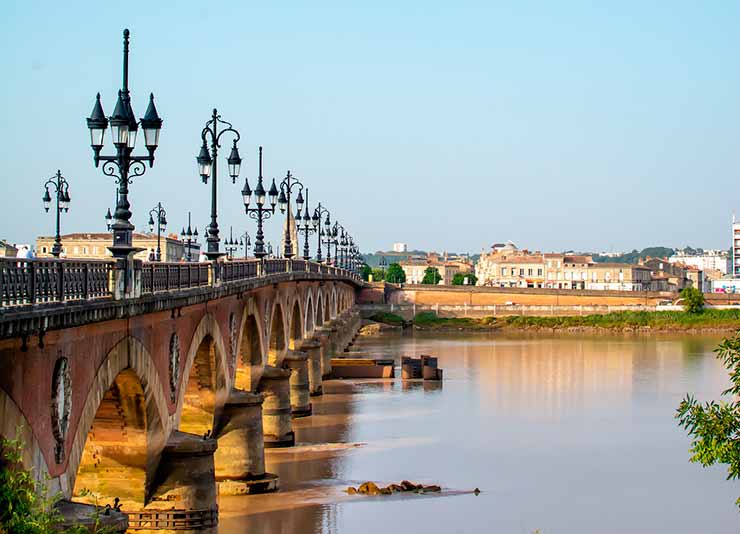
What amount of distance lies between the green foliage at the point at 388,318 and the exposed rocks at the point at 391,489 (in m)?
87.1

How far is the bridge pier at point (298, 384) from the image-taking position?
4719 centimetres

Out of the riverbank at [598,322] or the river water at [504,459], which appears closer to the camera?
the river water at [504,459]

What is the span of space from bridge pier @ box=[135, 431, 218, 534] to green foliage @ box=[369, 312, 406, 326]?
96.5m

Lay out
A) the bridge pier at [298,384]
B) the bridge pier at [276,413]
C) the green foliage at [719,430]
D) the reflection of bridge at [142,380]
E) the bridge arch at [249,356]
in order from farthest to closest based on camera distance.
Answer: the bridge pier at [298,384], the bridge pier at [276,413], the bridge arch at [249,356], the green foliage at [719,430], the reflection of bridge at [142,380]

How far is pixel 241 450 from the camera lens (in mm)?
30000

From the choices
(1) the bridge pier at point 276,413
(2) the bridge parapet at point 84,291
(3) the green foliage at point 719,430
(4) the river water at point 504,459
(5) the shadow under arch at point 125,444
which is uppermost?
(2) the bridge parapet at point 84,291

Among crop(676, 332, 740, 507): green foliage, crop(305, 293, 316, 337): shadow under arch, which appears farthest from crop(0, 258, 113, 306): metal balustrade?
crop(305, 293, 316, 337): shadow under arch

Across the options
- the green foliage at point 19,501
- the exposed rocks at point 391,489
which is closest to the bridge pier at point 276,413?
the exposed rocks at point 391,489

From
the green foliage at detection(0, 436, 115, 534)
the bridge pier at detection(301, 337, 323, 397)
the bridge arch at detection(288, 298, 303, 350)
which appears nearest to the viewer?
the green foliage at detection(0, 436, 115, 534)

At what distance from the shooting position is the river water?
94.6 ft

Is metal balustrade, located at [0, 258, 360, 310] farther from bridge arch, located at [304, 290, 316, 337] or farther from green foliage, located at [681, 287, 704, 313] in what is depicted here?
green foliage, located at [681, 287, 704, 313]

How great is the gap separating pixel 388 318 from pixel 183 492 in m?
98.2

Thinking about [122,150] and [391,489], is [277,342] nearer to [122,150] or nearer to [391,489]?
[391,489]

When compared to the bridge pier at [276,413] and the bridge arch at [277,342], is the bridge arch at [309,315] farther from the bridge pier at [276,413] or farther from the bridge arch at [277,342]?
the bridge pier at [276,413]
